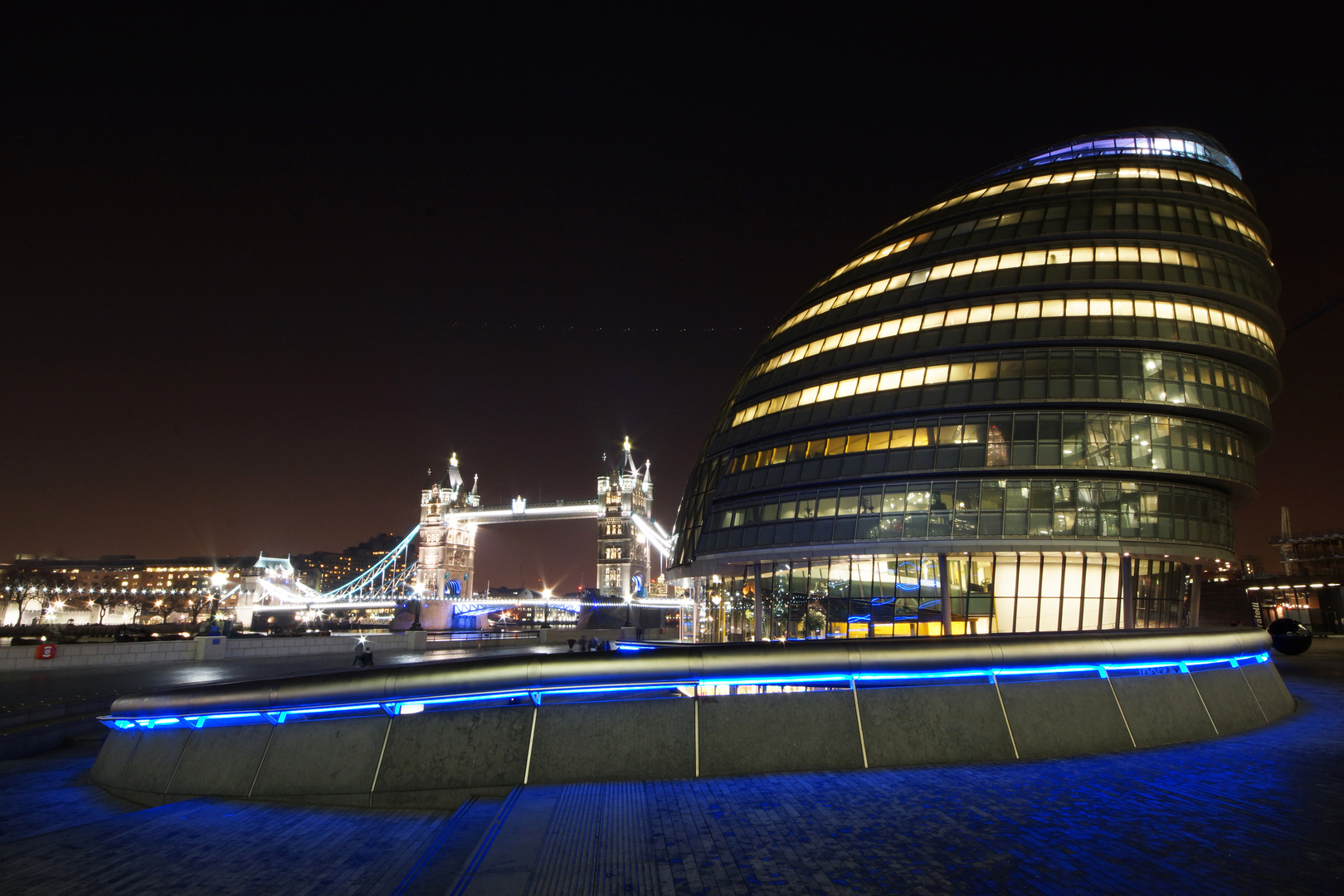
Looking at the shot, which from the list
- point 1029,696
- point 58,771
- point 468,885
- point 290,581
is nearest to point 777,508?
point 1029,696

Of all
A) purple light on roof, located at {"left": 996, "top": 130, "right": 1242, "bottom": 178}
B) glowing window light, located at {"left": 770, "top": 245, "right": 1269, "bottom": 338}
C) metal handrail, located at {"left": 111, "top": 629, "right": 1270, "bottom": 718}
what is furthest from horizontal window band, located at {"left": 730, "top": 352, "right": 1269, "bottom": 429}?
metal handrail, located at {"left": 111, "top": 629, "right": 1270, "bottom": 718}

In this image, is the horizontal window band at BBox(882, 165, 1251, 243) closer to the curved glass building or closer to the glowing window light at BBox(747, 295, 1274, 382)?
the curved glass building

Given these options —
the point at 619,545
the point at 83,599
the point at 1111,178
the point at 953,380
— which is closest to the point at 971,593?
the point at 953,380

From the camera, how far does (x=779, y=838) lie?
816 centimetres

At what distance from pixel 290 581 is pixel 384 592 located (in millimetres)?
20710

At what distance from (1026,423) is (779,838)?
102 feet

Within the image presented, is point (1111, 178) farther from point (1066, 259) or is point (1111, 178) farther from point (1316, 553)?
point (1316, 553)

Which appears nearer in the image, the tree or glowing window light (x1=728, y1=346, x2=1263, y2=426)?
glowing window light (x1=728, y1=346, x2=1263, y2=426)

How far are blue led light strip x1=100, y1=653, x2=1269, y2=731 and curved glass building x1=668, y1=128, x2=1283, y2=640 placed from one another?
23088 mm

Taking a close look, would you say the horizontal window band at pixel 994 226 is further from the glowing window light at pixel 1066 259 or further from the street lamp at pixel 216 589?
the street lamp at pixel 216 589

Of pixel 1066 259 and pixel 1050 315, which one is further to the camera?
pixel 1066 259

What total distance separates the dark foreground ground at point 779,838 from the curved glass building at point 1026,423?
956 inches

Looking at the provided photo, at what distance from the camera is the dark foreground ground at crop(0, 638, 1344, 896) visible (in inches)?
279

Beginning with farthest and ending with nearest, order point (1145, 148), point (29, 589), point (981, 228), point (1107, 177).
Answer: point (29, 589), point (1145, 148), point (1107, 177), point (981, 228)
